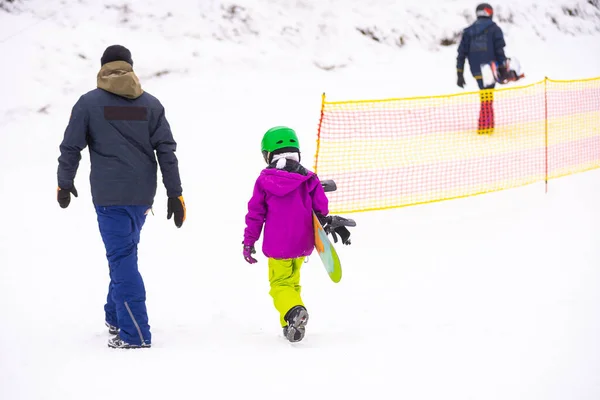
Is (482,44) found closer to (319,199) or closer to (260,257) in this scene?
(260,257)

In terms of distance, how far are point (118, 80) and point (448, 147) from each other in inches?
293

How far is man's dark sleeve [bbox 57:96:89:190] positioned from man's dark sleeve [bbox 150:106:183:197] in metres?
0.49

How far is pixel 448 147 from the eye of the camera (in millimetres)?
11211

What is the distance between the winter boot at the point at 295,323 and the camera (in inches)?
199

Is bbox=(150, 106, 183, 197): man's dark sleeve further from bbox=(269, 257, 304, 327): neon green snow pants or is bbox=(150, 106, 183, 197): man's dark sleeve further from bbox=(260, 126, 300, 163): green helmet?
bbox=(269, 257, 304, 327): neon green snow pants

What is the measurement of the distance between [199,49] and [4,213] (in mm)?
6237

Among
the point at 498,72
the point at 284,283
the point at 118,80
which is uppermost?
the point at 498,72

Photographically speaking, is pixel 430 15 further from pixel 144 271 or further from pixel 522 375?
pixel 522 375

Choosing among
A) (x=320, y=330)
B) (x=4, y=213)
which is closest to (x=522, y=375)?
(x=320, y=330)

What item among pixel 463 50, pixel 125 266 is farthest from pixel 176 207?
pixel 463 50

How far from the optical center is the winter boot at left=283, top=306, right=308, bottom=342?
505cm

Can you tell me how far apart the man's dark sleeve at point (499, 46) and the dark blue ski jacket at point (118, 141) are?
26.2ft

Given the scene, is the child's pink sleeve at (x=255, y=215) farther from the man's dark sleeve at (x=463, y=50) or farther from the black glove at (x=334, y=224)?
the man's dark sleeve at (x=463, y=50)

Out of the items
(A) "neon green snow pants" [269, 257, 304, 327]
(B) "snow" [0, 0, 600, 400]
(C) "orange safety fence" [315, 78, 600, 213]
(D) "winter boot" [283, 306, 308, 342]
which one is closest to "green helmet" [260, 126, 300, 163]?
(A) "neon green snow pants" [269, 257, 304, 327]
